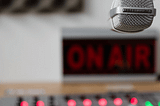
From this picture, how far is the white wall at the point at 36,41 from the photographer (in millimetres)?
962

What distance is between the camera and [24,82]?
981 millimetres

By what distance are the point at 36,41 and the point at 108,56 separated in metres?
0.44

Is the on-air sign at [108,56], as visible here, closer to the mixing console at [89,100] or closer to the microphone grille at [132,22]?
the mixing console at [89,100]

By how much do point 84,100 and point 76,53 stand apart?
1.00 ft

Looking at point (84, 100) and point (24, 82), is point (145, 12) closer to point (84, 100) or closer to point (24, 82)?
point (84, 100)

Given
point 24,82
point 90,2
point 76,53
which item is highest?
point 90,2

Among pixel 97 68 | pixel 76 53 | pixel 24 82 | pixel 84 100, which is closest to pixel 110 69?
pixel 97 68

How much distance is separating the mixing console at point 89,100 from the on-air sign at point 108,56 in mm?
264

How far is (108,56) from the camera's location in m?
0.80

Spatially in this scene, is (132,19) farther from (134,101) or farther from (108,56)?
(108,56)

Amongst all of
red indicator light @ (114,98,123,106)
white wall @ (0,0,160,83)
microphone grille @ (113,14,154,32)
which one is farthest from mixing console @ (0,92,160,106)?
white wall @ (0,0,160,83)

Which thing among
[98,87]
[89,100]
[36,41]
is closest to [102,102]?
[89,100]

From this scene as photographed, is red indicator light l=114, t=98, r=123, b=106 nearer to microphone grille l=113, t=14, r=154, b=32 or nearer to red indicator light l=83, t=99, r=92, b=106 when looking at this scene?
red indicator light l=83, t=99, r=92, b=106

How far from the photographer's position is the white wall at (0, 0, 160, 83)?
3.16 feet
